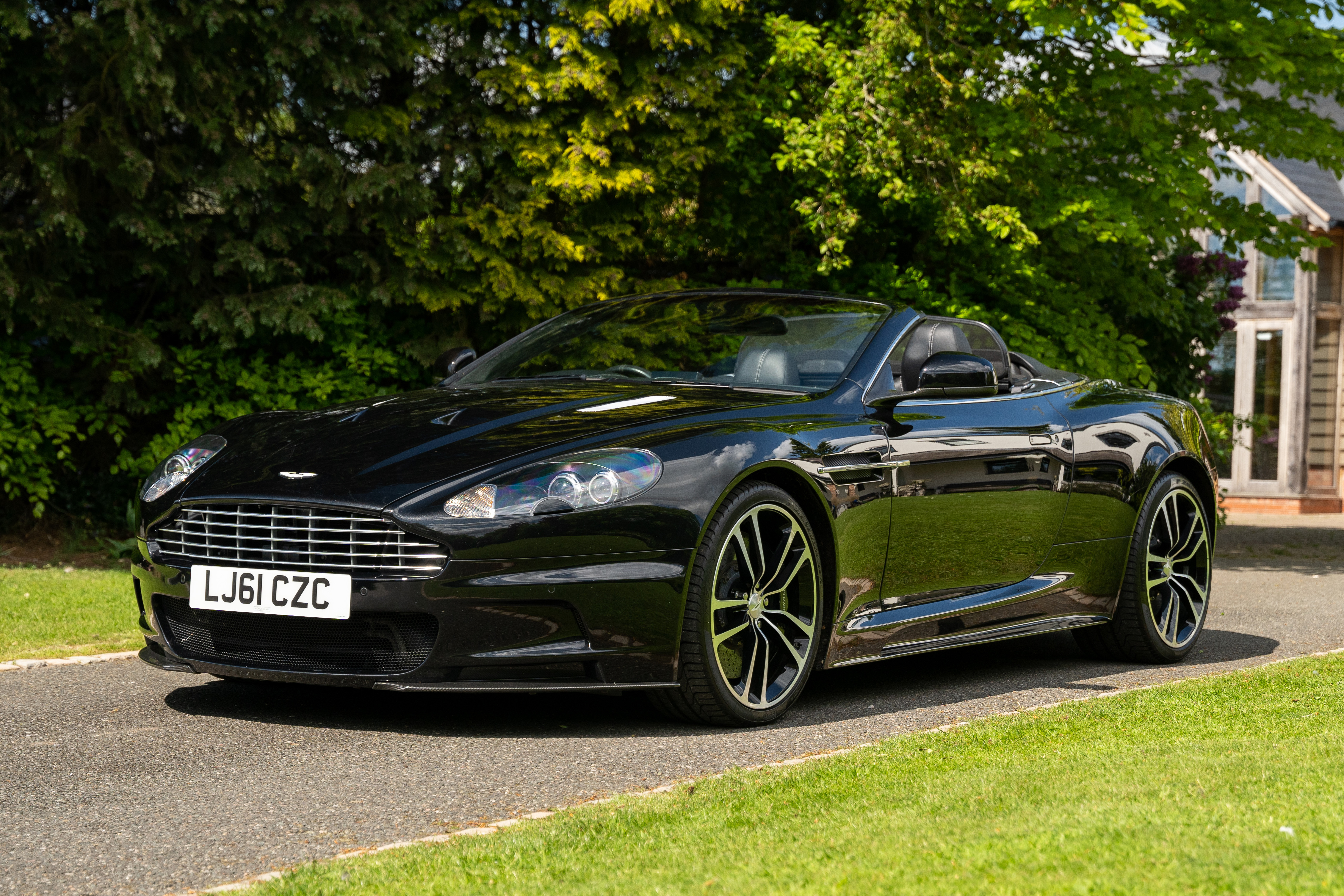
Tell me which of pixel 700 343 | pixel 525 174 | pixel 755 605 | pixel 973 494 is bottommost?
pixel 755 605

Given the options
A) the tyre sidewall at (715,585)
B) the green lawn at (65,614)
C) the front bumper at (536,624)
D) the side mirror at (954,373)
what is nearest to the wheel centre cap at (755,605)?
the tyre sidewall at (715,585)

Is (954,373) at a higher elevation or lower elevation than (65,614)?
higher

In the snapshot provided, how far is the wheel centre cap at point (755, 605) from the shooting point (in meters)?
5.10

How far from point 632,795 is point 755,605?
1131 mm

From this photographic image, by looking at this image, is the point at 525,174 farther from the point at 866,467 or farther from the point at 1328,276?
the point at 1328,276

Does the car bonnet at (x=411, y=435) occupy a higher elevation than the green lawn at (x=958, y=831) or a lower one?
higher

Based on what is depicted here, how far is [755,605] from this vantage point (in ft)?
16.8

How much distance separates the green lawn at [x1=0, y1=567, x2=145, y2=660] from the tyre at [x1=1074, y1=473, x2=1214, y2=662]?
4.26m

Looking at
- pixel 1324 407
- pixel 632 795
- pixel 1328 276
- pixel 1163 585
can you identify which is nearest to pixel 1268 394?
pixel 1324 407

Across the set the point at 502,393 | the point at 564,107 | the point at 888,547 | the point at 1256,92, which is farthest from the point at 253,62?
the point at 1256,92

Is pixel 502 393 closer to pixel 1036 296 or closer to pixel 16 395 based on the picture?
pixel 16 395

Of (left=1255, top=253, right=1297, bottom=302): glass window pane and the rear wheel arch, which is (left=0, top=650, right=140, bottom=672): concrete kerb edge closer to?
the rear wheel arch

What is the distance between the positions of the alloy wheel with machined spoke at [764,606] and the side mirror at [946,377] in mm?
Answer: 802

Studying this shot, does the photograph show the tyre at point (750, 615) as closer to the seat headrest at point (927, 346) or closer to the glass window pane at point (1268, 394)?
the seat headrest at point (927, 346)
